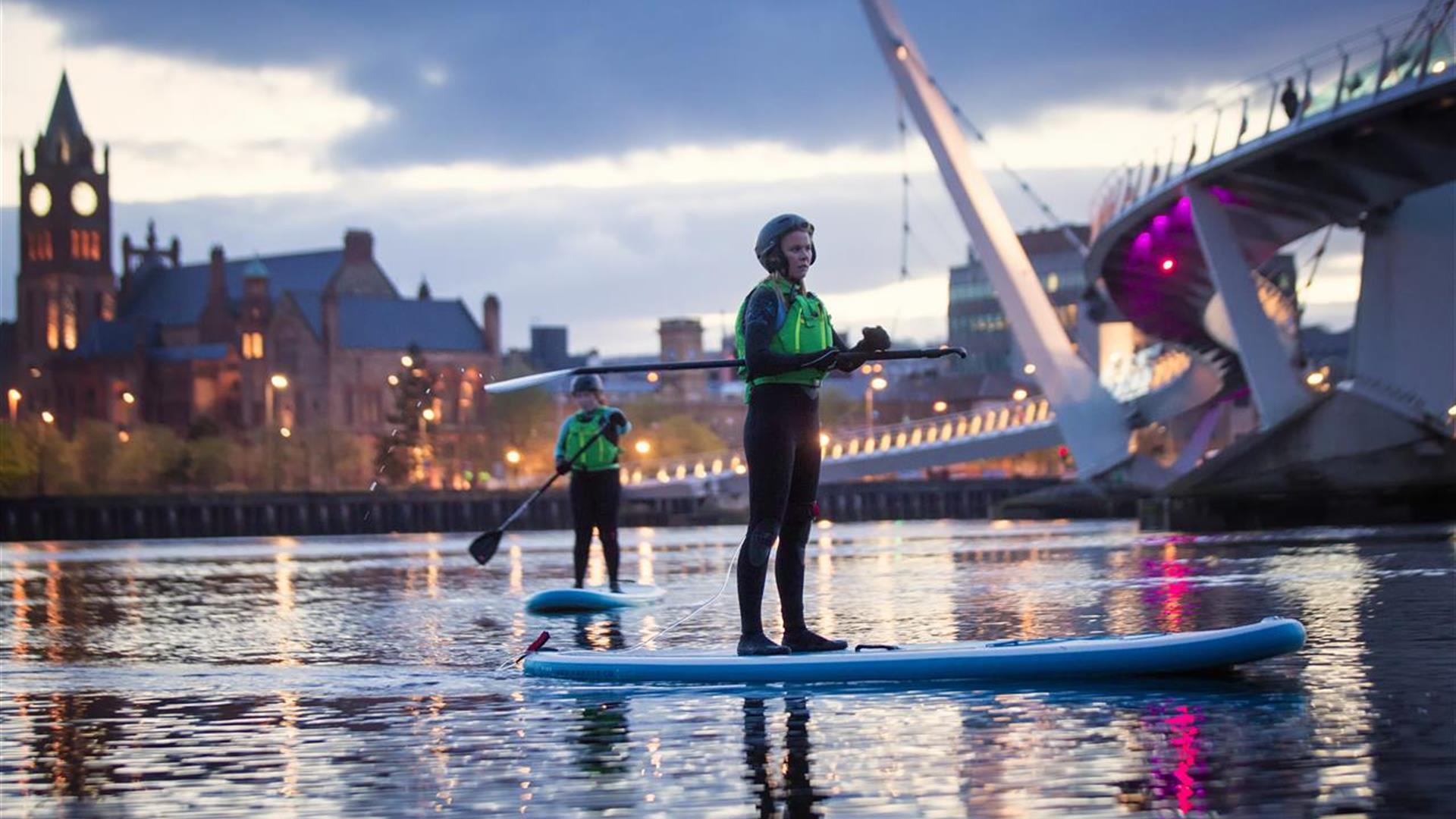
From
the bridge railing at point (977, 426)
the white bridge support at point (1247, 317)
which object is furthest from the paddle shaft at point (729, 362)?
the bridge railing at point (977, 426)

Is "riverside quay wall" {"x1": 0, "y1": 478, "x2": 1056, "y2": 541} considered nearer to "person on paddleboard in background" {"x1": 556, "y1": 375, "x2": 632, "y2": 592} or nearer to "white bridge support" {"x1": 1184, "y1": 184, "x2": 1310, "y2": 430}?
"white bridge support" {"x1": 1184, "y1": 184, "x2": 1310, "y2": 430}

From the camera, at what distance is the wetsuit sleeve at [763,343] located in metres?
12.1

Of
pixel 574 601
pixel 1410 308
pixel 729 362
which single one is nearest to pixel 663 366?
pixel 729 362

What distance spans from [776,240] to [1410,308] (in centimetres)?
3996

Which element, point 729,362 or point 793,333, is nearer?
point 793,333

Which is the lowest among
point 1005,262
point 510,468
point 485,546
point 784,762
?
point 784,762

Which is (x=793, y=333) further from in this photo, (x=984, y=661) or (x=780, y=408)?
(x=984, y=661)

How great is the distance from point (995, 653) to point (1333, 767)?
3.64 metres

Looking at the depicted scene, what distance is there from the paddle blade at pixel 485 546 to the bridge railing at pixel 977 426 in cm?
3547

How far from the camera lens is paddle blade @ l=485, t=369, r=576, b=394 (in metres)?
13.4

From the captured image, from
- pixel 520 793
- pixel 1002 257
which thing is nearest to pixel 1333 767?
pixel 520 793

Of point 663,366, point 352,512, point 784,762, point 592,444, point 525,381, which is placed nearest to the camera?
point 784,762

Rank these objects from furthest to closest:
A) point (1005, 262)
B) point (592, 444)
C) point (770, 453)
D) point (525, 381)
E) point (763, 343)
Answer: point (1005, 262)
point (592, 444)
point (525, 381)
point (770, 453)
point (763, 343)

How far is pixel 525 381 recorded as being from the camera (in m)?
13.6
